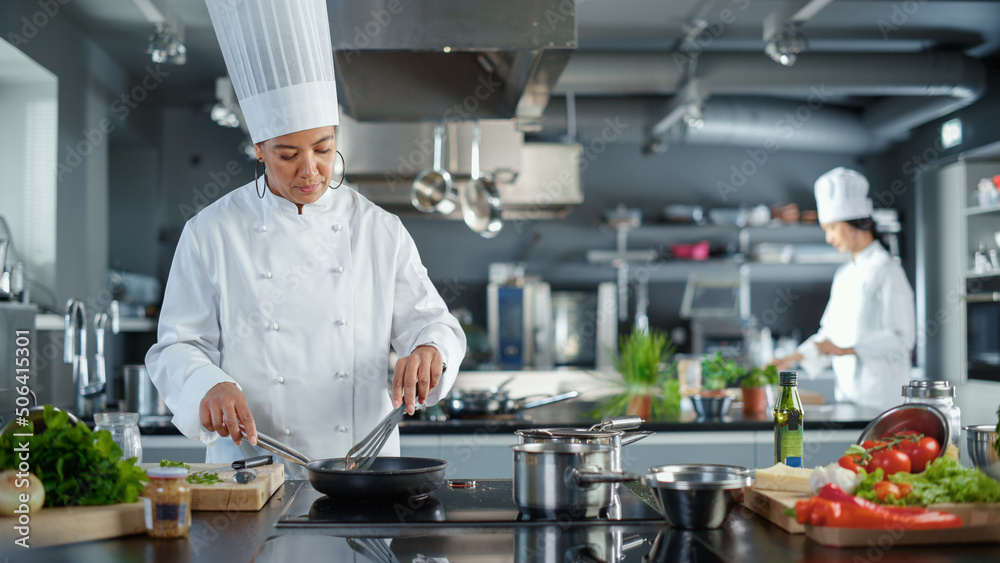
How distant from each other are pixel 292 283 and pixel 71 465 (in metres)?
0.68

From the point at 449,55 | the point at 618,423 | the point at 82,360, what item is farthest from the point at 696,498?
the point at 82,360

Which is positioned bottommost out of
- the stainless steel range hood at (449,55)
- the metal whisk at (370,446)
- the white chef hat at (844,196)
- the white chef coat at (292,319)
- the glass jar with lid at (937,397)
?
the metal whisk at (370,446)

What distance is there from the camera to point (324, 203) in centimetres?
183

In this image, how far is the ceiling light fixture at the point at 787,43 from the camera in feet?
12.1

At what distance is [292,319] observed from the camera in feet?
5.78

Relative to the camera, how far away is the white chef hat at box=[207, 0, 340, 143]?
169 centimetres

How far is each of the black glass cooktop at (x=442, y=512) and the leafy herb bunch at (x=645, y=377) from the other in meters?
1.41

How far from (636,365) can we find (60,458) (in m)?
2.00

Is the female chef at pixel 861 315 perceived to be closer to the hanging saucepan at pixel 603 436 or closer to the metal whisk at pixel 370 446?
the hanging saucepan at pixel 603 436

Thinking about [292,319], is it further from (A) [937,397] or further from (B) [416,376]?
(A) [937,397]

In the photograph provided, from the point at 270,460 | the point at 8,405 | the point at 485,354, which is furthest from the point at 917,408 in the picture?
the point at 485,354

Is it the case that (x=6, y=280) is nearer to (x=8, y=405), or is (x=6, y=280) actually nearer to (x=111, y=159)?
(x=8, y=405)

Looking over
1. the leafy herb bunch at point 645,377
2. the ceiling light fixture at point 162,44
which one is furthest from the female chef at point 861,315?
the ceiling light fixture at point 162,44

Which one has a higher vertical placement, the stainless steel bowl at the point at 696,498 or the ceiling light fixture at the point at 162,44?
the ceiling light fixture at the point at 162,44
